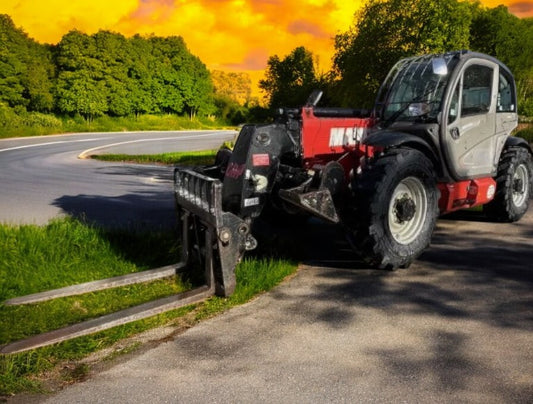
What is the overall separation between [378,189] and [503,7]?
46.7 m

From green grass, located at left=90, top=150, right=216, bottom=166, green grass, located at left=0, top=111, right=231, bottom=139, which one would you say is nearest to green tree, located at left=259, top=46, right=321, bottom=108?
green grass, located at left=0, top=111, right=231, bottom=139

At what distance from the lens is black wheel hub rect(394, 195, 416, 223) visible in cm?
526

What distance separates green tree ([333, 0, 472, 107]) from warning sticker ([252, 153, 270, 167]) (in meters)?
16.3

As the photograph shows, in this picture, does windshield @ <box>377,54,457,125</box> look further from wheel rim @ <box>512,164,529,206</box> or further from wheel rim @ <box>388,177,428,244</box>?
wheel rim @ <box>512,164,529,206</box>

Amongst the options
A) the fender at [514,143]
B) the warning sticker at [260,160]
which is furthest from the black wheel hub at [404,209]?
the fender at [514,143]

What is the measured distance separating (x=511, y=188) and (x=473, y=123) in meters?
1.52

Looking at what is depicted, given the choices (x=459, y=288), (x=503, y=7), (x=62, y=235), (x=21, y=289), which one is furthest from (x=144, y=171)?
(x=503, y=7)

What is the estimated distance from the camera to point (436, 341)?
141 inches

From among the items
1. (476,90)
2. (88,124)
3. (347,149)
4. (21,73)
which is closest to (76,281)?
(347,149)

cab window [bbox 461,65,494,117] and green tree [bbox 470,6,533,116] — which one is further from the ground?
green tree [bbox 470,6,533,116]

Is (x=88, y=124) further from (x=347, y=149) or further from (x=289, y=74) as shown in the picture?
(x=347, y=149)

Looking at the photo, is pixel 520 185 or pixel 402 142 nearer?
pixel 402 142

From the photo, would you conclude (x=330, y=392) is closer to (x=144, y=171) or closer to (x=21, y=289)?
(x=21, y=289)

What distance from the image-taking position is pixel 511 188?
712 centimetres
